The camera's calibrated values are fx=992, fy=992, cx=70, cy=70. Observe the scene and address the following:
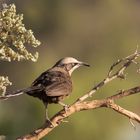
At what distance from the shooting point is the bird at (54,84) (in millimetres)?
12078

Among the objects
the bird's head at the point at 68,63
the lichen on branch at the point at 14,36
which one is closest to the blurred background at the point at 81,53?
the bird's head at the point at 68,63

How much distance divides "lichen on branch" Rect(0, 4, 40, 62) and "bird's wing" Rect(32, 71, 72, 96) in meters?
1.45

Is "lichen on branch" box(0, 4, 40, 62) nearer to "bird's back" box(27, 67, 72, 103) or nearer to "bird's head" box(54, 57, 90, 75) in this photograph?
"bird's back" box(27, 67, 72, 103)

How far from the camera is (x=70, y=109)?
1097cm

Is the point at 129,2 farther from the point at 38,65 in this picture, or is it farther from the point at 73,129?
the point at 73,129

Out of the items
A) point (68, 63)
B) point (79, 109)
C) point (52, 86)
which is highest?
point (68, 63)

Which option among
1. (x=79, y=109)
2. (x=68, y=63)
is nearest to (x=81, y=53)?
(x=68, y=63)

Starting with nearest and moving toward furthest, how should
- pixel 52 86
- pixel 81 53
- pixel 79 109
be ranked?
pixel 79 109 < pixel 52 86 < pixel 81 53

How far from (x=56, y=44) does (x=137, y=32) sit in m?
5.13

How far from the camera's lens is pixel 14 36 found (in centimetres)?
1073

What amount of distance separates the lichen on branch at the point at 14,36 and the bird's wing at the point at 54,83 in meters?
1.45

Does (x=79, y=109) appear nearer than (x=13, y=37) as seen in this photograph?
No

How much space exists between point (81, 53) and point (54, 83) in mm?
43506

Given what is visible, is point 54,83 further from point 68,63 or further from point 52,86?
point 68,63
